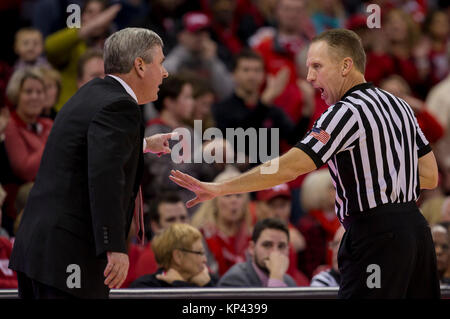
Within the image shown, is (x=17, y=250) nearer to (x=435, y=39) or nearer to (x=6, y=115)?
(x=6, y=115)

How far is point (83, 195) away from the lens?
10.5 ft

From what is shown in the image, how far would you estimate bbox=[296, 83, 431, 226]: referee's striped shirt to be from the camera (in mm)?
3404

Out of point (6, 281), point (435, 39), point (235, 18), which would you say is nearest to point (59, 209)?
point (6, 281)

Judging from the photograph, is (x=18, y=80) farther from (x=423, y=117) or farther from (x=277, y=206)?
(x=423, y=117)

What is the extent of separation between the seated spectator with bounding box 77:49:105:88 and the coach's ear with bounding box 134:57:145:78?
2.58 m

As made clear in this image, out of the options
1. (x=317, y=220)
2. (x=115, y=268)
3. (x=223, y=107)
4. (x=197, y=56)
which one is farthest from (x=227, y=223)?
(x=115, y=268)

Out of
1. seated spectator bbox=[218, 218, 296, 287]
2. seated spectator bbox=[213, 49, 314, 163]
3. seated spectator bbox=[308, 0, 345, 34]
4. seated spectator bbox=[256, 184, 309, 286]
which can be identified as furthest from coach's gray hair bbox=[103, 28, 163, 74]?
seated spectator bbox=[308, 0, 345, 34]

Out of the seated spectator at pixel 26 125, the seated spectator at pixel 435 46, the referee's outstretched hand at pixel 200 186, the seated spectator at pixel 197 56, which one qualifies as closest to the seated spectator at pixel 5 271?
the seated spectator at pixel 26 125

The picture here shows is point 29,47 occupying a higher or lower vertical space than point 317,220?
higher

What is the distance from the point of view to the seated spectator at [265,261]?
5.14m

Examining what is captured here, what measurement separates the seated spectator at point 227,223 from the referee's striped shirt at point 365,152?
2516 mm

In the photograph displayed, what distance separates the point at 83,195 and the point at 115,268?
314mm

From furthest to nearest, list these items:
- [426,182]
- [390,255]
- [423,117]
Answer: [423,117]
[426,182]
[390,255]

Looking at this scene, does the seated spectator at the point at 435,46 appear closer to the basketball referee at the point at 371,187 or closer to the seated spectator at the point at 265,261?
the seated spectator at the point at 265,261
